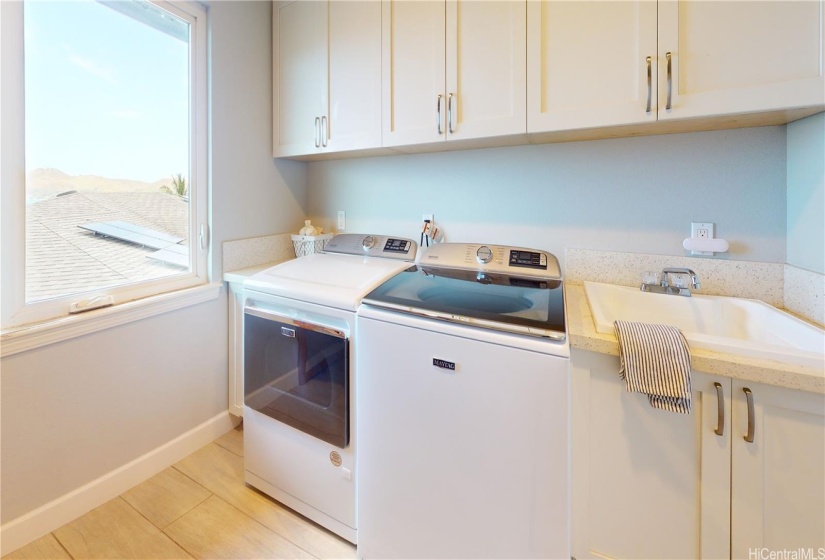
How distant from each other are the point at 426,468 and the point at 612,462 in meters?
0.57

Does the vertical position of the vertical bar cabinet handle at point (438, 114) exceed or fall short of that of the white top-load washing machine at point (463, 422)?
it exceeds it

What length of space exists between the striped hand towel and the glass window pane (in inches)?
79.8

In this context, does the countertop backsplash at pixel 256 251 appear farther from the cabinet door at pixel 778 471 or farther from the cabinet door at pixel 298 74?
the cabinet door at pixel 778 471

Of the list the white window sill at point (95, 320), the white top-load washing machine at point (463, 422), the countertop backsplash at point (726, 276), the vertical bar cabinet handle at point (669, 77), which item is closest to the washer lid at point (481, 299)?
the white top-load washing machine at point (463, 422)

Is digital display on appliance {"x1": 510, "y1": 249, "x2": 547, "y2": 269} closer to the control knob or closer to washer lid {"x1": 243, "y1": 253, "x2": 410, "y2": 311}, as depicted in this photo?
the control knob

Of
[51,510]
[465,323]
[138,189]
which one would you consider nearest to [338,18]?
[138,189]

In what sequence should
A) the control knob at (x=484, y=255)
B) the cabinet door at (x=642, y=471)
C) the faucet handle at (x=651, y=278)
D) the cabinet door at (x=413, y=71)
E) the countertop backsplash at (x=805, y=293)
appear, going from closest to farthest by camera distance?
the cabinet door at (x=642, y=471)
the countertop backsplash at (x=805, y=293)
the faucet handle at (x=651, y=278)
the cabinet door at (x=413, y=71)
the control knob at (x=484, y=255)

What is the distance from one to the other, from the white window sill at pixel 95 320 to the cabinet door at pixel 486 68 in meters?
1.51

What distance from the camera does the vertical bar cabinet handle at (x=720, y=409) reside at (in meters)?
0.90

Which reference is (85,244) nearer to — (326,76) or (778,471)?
(326,76)

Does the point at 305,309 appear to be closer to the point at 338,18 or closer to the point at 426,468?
the point at 426,468

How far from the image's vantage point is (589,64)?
4.11 ft

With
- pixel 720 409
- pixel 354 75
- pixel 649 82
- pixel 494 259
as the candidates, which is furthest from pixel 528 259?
pixel 354 75

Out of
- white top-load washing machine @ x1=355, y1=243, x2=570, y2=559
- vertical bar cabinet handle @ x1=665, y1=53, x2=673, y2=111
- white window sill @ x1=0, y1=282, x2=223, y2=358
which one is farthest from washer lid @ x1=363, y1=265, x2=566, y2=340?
white window sill @ x1=0, y1=282, x2=223, y2=358
